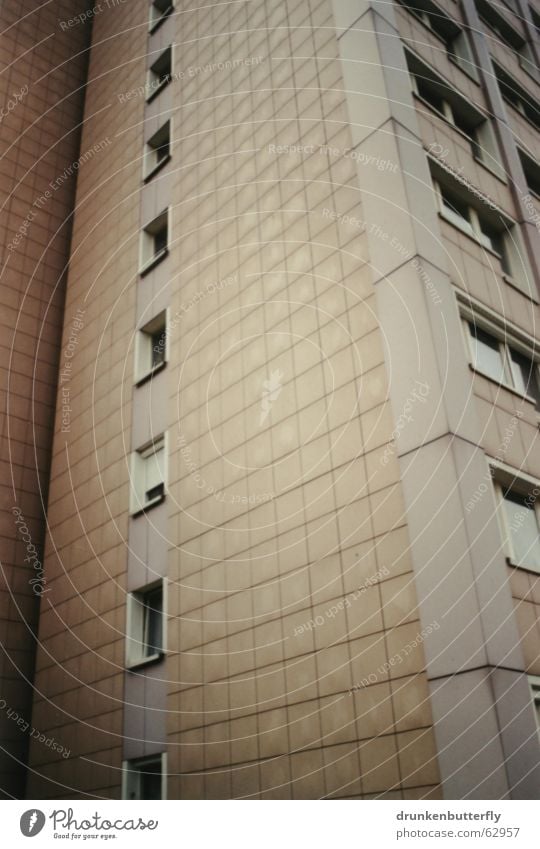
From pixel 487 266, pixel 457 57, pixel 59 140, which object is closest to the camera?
pixel 487 266

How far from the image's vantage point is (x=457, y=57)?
17875 millimetres

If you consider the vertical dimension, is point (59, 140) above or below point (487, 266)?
above

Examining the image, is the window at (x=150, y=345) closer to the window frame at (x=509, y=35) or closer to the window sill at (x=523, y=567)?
the window sill at (x=523, y=567)

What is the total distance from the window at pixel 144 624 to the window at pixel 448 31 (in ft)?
45.4

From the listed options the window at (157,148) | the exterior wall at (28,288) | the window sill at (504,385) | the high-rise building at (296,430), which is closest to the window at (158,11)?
the high-rise building at (296,430)

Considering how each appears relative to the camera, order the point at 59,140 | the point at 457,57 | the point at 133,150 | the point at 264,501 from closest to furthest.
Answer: the point at 264,501 < the point at 457,57 < the point at 133,150 < the point at 59,140

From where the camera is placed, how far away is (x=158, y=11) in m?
23.9

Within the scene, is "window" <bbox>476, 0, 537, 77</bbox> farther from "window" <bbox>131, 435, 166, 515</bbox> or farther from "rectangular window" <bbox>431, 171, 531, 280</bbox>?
"window" <bbox>131, 435, 166, 515</bbox>

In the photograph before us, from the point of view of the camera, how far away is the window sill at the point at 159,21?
23.0 m

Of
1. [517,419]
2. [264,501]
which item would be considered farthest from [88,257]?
[517,419]

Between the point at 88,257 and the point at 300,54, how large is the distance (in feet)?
28.4

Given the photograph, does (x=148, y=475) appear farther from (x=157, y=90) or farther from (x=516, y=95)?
(x=516, y=95)
